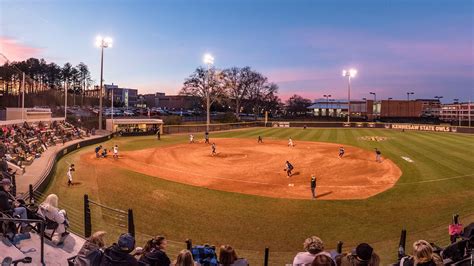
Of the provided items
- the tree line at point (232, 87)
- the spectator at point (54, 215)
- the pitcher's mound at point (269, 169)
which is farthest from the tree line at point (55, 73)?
the spectator at point (54, 215)

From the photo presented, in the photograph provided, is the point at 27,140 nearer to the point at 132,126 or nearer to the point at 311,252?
the point at 132,126

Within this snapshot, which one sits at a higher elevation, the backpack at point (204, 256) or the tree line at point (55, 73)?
the tree line at point (55, 73)

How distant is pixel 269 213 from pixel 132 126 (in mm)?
43102

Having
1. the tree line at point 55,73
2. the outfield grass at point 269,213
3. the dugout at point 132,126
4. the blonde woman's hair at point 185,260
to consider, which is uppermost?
the tree line at point 55,73

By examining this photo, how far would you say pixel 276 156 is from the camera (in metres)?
35.1

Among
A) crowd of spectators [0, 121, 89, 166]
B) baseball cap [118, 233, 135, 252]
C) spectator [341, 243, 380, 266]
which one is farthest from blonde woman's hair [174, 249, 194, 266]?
crowd of spectators [0, 121, 89, 166]

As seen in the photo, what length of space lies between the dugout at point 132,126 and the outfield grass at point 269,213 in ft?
100

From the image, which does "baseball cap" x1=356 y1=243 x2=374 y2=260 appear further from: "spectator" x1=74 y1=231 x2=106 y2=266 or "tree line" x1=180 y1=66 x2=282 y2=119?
"tree line" x1=180 y1=66 x2=282 y2=119

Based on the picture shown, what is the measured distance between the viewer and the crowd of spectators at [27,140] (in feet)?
76.3

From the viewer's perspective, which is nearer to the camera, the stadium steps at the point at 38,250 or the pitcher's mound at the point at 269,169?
the stadium steps at the point at 38,250

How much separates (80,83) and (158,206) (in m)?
117

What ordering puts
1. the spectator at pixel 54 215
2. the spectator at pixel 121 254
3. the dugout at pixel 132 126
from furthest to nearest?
the dugout at pixel 132 126
the spectator at pixel 54 215
the spectator at pixel 121 254

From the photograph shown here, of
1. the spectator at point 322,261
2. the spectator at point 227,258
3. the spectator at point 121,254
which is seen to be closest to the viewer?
the spectator at point 322,261

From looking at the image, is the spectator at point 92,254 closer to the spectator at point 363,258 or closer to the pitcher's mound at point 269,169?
the spectator at point 363,258
